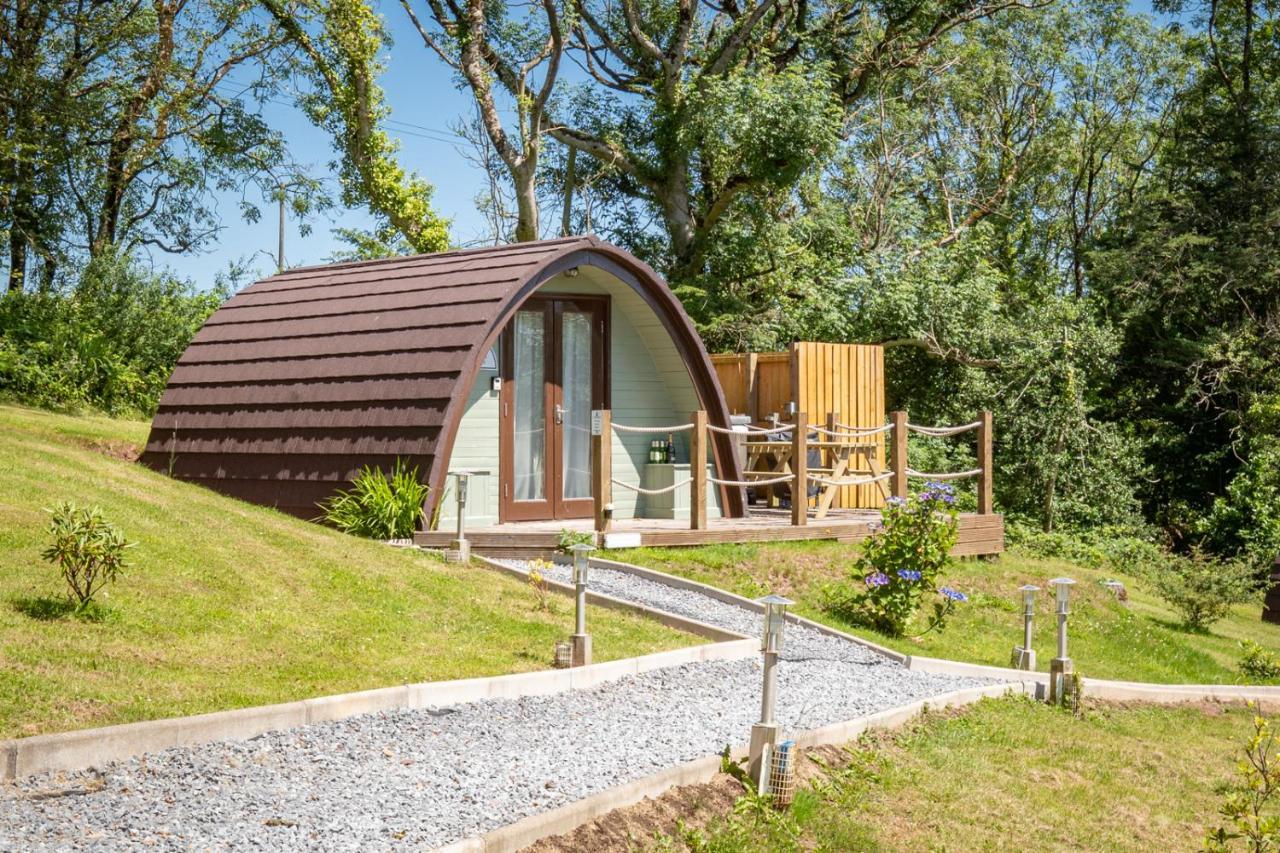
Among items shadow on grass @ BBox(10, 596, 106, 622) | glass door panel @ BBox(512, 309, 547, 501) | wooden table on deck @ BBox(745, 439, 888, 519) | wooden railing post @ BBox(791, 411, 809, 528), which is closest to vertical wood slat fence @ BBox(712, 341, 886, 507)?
wooden table on deck @ BBox(745, 439, 888, 519)

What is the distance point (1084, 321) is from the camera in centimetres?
2489

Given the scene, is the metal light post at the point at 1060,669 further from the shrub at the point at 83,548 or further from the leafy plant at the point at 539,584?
the shrub at the point at 83,548

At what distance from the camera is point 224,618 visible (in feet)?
25.0

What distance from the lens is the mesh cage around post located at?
5.96 meters

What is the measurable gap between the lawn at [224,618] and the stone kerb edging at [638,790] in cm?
173

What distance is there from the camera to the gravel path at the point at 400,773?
472 centimetres

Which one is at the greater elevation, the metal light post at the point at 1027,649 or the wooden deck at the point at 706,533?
the wooden deck at the point at 706,533

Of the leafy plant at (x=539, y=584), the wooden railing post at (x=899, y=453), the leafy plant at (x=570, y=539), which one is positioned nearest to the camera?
the leafy plant at (x=539, y=584)

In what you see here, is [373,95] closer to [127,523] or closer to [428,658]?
[127,523]

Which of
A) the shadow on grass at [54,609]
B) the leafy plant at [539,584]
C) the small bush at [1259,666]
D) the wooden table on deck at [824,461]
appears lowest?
the small bush at [1259,666]

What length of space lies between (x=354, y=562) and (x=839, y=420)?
807 cm

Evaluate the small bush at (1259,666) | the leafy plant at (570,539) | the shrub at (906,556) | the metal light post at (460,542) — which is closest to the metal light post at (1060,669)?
the shrub at (906,556)

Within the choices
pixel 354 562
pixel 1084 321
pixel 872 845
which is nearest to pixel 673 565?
pixel 354 562

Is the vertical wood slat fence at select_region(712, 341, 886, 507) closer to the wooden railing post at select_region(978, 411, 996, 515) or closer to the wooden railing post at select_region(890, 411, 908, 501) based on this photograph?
the wooden railing post at select_region(978, 411, 996, 515)
